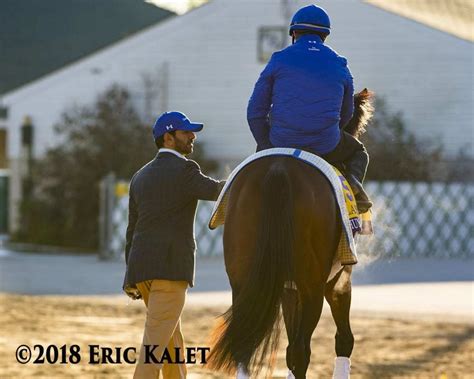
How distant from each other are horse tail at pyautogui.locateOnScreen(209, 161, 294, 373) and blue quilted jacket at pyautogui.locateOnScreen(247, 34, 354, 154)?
62 cm

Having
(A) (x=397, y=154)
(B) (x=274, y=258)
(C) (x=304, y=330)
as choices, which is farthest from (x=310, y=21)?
(A) (x=397, y=154)

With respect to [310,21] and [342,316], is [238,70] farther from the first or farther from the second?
[310,21]

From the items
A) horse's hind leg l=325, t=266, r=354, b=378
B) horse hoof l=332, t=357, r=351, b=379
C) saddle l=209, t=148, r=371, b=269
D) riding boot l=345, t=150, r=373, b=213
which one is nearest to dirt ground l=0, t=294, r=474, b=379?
horse's hind leg l=325, t=266, r=354, b=378

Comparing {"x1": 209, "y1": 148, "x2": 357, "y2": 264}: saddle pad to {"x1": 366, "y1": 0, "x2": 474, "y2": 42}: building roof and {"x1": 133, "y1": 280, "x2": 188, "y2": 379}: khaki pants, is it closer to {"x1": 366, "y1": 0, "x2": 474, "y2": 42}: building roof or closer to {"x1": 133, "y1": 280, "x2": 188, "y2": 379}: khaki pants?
{"x1": 133, "y1": 280, "x2": 188, "y2": 379}: khaki pants

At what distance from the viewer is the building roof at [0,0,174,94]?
132 ft

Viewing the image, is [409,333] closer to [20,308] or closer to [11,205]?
[20,308]

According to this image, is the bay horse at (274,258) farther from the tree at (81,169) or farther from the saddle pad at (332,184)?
the tree at (81,169)

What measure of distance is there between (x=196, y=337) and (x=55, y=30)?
96.8 ft

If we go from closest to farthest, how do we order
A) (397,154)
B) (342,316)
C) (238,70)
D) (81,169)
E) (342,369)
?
(342,369)
(342,316)
(81,169)
(397,154)
(238,70)

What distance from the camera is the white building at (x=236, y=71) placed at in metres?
31.2

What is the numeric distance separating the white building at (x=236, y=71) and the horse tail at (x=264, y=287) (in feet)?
78.6

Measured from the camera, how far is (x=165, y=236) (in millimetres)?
7348

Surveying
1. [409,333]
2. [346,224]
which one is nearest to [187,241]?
[346,224]

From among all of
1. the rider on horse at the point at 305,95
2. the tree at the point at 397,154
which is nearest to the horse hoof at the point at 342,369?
the rider on horse at the point at 305,95
